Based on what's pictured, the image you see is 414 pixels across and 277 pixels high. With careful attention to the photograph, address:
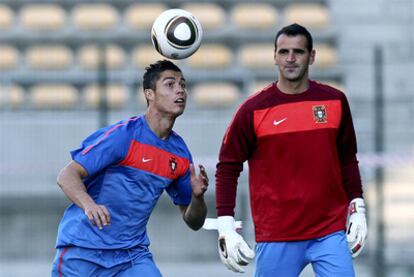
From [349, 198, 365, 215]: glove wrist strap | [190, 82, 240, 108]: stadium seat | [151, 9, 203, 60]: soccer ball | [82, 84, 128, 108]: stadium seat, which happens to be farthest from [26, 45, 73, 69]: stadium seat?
[349, 198, 365, 215]: glove wrist strap

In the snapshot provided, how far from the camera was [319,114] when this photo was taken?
5.89 m

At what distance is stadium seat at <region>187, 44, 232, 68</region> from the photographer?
61.6ft

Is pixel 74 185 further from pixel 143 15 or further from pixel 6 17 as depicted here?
pixel 6 17

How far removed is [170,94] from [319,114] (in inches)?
31.9

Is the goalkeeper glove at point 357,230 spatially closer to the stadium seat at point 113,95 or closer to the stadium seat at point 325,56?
the stadium seat at point 113,95

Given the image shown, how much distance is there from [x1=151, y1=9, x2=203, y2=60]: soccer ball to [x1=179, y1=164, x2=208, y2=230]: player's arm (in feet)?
2.57

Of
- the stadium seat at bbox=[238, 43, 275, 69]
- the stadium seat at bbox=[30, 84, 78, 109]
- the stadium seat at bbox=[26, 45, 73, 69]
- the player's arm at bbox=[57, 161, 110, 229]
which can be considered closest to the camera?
the player's arm at bbox=[57, 161, 110, 229]

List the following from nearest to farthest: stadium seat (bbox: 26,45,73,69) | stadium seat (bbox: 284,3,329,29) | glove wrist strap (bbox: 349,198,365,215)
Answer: glove wrist strap (bbox: 349,198,365,215) < stadium seat (bbox: 26,45,73,69) < stadium seat (bbox: 284,3,329,29)

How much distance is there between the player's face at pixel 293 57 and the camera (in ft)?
19.1

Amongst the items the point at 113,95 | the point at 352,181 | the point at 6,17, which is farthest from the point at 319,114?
the point at 6,17

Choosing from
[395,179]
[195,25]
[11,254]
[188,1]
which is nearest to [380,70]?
[395,179]

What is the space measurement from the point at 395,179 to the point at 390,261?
110cm

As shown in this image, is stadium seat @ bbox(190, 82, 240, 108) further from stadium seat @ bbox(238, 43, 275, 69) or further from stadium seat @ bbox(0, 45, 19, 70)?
stadium seat @ bbox(0, 45, 19, 70)

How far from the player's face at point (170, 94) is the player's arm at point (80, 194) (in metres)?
0.59
